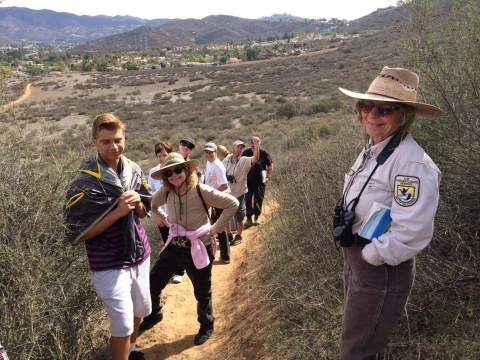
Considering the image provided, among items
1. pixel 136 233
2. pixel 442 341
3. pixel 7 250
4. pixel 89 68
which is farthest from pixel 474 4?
pixel 89 68

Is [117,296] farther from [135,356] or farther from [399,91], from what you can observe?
[399,91]

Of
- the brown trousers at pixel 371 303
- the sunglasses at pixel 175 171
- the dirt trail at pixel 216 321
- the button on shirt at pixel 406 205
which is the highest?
the button on shirt at pixel 406 205

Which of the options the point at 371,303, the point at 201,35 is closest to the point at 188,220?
the point at 371,303

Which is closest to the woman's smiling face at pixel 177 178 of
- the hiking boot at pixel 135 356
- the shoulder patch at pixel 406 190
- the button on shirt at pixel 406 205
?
the hiking boot at pixel 135 356

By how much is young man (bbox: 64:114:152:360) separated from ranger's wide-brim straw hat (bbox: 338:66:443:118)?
1657 mm

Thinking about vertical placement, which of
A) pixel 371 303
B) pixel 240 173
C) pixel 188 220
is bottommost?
pixel 240 173

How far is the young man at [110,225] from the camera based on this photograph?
2.57m

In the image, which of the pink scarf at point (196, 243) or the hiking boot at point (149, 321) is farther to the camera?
the hiking boot at point (149, 321)

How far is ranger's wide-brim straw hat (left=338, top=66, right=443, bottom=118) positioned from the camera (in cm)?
187

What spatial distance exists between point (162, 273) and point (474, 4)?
156 inches

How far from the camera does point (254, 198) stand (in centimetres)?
670

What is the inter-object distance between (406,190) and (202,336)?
2.75 m

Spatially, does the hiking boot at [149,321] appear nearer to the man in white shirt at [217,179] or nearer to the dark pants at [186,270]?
the dark pants at [186,270]

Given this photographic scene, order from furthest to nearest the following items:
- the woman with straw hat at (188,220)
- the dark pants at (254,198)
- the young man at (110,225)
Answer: the dark pants at (254,198) < the woman with straw hat at (188,220) < the young man at (110,225)
